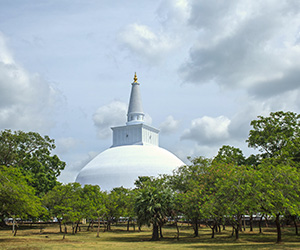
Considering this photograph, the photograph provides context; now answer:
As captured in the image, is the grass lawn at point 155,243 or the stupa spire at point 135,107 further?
the stupa spire at point 135,107

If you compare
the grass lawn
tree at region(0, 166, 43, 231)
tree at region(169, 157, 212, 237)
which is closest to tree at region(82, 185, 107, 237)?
the grass lawn

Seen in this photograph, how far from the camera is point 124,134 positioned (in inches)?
3265

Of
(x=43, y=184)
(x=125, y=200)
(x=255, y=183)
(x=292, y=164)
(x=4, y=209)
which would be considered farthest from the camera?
(x=43, y=184)

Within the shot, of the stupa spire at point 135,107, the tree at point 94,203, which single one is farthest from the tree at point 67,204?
the stupa spire at point 135,107

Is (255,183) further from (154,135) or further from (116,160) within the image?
(154,135)

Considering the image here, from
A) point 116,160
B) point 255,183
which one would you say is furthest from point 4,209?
point 116,160

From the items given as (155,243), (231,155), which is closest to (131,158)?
(231,155)

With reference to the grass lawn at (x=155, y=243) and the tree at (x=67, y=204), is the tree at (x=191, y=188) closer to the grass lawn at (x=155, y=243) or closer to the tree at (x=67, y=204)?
the grass lawn at (x=155, y=243)

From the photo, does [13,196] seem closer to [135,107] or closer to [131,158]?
[131,158]

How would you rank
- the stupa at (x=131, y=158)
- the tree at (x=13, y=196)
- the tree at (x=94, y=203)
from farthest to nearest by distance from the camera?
the stupa at (x=131, y=158)
the tree at (x=94, y=203)
the tree at (x=13, y=196)

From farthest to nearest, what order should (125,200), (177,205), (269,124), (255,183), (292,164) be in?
(125,200), (269,124), (292,164), (177,205), (255,183)

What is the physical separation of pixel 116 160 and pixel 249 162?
35.1m

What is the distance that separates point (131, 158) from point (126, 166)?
97.8 inches

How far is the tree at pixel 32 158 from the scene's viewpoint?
52.2m
